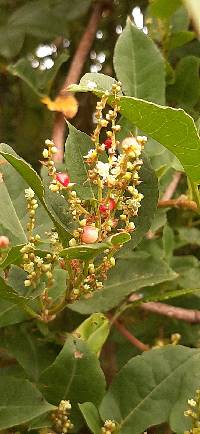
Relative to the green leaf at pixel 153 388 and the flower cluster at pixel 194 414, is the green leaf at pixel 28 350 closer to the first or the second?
the green leaf at pixel 153 388

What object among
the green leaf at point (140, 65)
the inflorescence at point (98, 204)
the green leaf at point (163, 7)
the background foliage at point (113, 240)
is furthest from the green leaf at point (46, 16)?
the inflorescence at point (98, 204)

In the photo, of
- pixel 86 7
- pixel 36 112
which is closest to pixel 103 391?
pixel 36 112

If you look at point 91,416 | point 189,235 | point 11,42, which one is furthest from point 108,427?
point 11,42

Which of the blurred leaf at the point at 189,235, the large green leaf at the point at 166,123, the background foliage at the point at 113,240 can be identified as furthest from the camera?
the blurred leaf at the point at 189,235

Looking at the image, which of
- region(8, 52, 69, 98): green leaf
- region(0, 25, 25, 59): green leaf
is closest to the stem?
region(8, 52, 69, 98): green leaf

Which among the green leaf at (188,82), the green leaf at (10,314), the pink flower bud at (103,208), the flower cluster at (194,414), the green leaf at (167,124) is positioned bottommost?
the flower cluster at (194,414)

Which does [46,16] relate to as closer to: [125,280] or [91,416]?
[125,280]

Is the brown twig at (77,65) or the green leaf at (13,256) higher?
the brown twig at (77,65)
